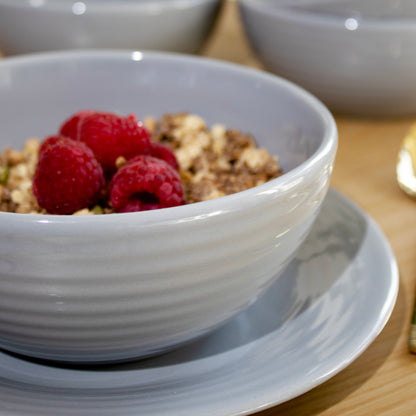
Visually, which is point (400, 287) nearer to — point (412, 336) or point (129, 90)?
point (412, 336)

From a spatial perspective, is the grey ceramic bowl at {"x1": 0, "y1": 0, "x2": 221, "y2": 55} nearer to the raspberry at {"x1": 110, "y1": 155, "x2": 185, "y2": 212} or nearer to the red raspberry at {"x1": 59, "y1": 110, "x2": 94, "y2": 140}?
the red raspberry at {"x1": 59, "y1": 110, "x2": 94, "y2": 140}

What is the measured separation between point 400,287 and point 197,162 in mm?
230

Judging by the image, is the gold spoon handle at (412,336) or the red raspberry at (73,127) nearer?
the gold spoon handle at (412,336)

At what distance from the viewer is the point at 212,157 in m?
0.69

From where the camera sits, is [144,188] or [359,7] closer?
[144,188]

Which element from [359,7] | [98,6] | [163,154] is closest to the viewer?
[163,154]

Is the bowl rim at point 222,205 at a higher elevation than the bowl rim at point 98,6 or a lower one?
higher

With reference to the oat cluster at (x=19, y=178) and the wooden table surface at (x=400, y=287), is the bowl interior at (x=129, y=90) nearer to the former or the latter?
the oat cluster at (x=19, y=178)

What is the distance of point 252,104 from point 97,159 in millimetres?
180

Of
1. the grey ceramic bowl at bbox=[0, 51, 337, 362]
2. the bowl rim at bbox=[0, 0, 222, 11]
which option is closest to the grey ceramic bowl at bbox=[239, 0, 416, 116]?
the bowl rim at bbox=[0, 0, 222, 11]

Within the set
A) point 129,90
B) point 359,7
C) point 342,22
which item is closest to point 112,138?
point 129,90

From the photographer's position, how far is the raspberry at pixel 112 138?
1.98ft

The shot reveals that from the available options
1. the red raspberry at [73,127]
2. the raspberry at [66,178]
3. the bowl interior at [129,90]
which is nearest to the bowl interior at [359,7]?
the bowl interior at [129,90]

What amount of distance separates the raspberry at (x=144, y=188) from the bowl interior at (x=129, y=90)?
17cm
